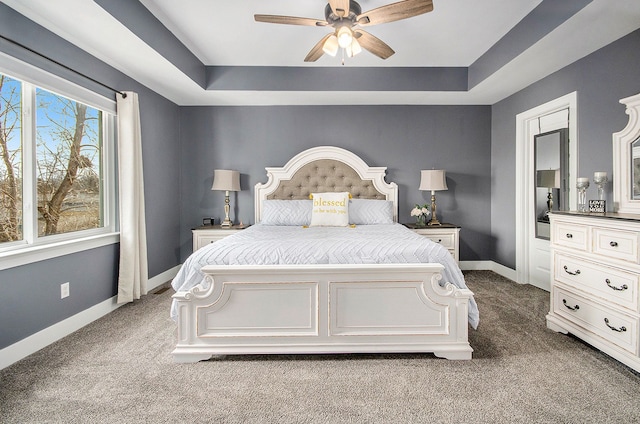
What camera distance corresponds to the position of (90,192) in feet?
9.76

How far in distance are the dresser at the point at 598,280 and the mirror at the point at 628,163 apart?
0.39 meters

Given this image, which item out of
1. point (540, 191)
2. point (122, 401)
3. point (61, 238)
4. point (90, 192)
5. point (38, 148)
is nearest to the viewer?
point (122, 401)

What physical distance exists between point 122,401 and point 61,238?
1.64 m

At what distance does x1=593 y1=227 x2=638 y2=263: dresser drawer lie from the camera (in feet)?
6.26

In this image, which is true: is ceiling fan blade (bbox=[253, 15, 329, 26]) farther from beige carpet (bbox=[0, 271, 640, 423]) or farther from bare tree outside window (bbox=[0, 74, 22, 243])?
beige carpet (bbox=[0, 271, 640, 423])

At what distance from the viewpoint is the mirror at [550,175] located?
3305 mm

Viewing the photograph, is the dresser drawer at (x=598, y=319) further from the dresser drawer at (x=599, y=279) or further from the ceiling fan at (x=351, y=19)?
the ceiling fan at (x=351, y=19)

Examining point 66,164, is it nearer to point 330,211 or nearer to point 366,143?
point 330,211

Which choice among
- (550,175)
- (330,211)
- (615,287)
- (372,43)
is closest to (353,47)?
(372,43)

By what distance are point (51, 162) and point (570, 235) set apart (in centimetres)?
417

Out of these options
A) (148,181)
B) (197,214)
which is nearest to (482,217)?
(197,214)

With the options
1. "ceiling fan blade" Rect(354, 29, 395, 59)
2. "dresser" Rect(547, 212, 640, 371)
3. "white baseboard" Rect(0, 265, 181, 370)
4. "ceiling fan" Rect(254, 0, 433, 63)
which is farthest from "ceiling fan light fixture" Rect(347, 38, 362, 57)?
"white baseboard" Rect(0, 265, 181, 370)

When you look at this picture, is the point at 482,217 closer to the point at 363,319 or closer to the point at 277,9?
the point at 363,319

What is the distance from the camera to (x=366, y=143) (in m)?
4.37
